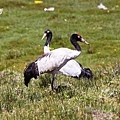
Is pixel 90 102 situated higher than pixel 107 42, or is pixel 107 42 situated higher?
pixel 90 102

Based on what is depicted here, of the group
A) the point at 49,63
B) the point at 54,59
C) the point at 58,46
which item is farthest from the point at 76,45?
the point at 58,46

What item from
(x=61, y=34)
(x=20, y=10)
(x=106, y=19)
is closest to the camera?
(x=61, y=34)

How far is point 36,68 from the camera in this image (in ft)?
46.1

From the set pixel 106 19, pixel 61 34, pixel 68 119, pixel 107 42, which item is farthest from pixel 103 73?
pixel 106 19

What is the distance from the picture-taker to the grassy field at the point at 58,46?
9516 mm

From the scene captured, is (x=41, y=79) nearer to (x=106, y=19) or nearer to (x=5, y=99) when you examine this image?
(x=5, y=99)

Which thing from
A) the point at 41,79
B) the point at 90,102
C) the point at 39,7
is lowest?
the point at 39,7

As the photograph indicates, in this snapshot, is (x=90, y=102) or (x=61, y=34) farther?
(x=61, y=34)

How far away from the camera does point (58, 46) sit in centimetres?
3016

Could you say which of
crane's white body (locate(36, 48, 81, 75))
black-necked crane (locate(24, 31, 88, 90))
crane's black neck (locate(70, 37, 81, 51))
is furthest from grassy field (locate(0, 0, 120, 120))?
crane's black neck (locate(70, 37, 81, 51))

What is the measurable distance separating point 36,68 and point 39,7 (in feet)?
103

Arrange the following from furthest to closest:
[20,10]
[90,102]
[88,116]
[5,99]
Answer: [20,10] < [5,99] < [90,102] < [88,116]

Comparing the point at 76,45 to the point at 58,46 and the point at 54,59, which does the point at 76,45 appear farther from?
the point at 58,46

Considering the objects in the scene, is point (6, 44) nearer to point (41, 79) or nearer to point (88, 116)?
point (41, 79)
